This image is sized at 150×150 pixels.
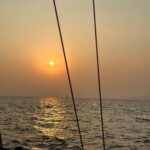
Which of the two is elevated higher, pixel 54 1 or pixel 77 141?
pixel 54 1

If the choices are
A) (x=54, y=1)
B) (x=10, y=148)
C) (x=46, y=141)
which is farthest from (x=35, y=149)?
(x=54, y=1)

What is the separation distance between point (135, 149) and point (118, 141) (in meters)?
5.25

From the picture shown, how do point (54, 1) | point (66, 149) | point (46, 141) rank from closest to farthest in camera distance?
1. point (54, 1)
2. point (66, 149)
3. point (46, 141)

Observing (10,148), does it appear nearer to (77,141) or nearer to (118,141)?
(77,141)

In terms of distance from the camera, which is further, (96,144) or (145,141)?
(145,141)

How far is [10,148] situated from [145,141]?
16.9 m

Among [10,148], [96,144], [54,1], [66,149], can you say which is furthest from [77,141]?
[54,1]

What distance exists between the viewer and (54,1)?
17.4 feet

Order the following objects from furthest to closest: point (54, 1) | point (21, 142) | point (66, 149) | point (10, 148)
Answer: point (21, 142) → point (66, 149) → point (10, 148) → point (54, 1)

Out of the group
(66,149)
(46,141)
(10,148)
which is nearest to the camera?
(10,148)

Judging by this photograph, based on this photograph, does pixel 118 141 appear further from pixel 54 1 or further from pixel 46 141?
pixel 54 1

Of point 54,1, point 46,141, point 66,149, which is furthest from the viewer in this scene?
point 46,141

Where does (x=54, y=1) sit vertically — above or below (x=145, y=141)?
above

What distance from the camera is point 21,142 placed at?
3291 centimetres
